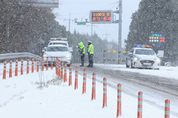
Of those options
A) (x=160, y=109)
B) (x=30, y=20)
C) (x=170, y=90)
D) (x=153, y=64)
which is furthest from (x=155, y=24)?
(x=160, y=109)

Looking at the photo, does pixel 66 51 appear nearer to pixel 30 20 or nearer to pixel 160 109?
pixel 30 20

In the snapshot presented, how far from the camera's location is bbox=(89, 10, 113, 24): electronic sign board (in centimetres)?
4325

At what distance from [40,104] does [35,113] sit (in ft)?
3.55

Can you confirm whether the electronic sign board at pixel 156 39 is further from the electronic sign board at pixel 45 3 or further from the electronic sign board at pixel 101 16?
the electronic sign board at pixel 101 16

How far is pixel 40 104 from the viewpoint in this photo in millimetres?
8367

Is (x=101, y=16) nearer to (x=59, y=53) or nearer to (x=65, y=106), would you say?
(x=59, y=53)

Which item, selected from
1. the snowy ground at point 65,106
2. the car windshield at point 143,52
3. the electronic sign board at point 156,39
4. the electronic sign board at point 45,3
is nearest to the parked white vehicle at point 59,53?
the car windshield at point 143,52

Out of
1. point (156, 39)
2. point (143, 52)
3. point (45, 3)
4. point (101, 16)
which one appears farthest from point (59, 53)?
point (101, 16)

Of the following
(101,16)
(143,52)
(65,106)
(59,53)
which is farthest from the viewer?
(101,16)

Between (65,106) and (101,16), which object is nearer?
(65,106)

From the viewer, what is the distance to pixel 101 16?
44031 mm

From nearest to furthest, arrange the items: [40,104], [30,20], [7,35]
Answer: [40,104]
[7,35]
[30,20]

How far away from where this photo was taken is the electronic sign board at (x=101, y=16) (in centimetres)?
4325

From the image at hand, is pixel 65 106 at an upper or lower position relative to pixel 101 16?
lower
